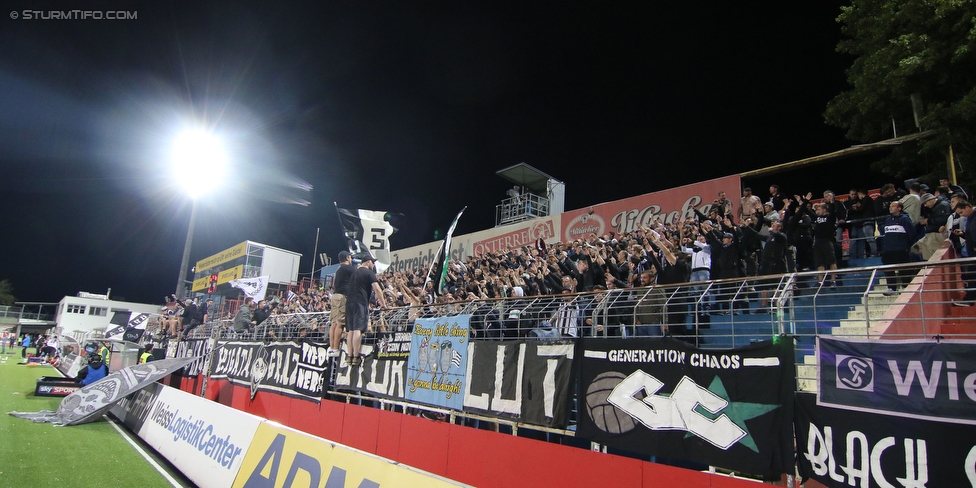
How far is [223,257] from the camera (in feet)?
160

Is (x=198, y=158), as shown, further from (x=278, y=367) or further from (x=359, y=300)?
(x=359, y=300)

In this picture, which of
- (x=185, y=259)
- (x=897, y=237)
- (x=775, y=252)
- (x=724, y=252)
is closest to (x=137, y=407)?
(x=185, y=259)

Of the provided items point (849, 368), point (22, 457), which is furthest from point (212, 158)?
point (849, 368)

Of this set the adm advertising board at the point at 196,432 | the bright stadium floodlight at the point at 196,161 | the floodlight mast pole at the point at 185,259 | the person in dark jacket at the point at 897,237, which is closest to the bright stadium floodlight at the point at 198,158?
the bright stadium floodlight at the point at 196,161

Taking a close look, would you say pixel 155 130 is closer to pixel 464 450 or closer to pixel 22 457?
pixel 22 457

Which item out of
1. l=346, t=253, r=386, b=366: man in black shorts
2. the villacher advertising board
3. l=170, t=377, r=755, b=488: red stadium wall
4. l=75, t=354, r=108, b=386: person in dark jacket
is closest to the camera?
the villacher advertising board

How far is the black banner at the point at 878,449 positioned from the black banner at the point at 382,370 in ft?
20.5

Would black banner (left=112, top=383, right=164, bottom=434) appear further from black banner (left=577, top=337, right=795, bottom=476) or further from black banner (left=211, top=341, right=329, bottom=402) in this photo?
black banner (left=577, top=337, right=795, bottom=476)

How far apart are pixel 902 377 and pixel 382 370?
7.73 m

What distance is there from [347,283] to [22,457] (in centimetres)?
574

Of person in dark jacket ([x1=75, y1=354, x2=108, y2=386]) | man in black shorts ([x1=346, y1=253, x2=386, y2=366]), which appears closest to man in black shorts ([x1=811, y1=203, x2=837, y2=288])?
man in black shorts ([x1=346, y1=253, x2=386, y2=366])

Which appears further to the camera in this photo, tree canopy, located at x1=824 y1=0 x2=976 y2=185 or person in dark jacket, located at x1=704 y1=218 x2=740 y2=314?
tree canopy, located at x1=824 y1=0 x2=976 y2=185

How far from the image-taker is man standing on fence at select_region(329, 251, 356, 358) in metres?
9.45

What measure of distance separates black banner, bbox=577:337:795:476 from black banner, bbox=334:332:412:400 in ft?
13.0
